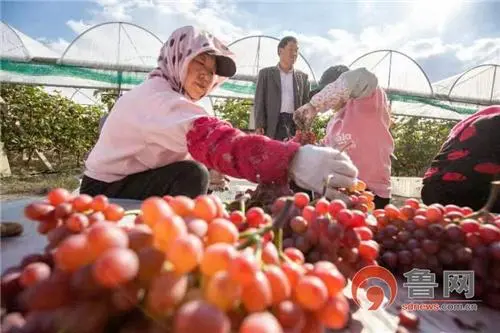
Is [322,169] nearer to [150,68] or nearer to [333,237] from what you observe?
[333,237]

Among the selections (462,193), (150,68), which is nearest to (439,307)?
(462,193)

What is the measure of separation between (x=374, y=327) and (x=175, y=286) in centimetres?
43

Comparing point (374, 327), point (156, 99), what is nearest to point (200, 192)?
point (156, 99)

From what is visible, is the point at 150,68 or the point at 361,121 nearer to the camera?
the point at 361,121

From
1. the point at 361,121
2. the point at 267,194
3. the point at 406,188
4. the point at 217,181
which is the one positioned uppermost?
the point at 361,121

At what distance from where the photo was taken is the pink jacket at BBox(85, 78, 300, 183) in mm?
1106

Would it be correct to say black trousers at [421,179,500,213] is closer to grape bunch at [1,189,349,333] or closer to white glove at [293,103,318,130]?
white glove at [293,103,318,130]

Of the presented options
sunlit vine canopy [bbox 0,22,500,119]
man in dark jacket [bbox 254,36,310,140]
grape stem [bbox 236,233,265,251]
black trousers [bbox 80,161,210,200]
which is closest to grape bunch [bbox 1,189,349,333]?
grape stem [bbox 236,233,265,251]

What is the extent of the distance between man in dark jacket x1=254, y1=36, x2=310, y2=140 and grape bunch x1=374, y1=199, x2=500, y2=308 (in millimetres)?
3414

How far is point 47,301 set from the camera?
397mm

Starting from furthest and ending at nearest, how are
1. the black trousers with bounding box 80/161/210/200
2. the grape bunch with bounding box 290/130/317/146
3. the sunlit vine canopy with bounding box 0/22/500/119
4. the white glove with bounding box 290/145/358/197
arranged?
the sunlit vine canopy with bounding box 0/22/500/119
the grape bunch with bounding box 290/130/317/146
the black trousers with bounding box 80/161/210/200
the white glove with bounding box 290/145/358/197

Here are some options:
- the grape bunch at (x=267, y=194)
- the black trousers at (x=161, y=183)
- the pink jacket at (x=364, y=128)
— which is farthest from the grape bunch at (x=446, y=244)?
Answer: the pink jacket at (x=364, y=128)

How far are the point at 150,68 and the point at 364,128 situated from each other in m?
9.27

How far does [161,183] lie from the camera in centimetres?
175
